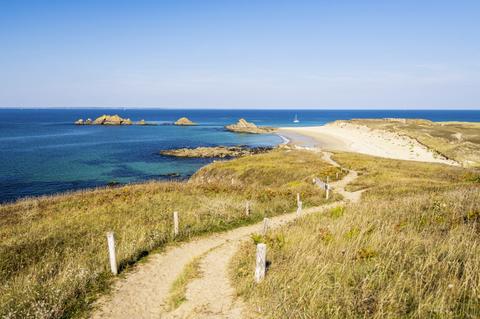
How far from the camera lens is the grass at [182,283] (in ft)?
32.1

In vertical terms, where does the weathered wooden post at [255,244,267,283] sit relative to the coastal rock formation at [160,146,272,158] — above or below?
above

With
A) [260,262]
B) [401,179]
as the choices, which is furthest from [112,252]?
[401,179]

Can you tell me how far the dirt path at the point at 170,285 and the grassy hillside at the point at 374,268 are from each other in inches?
23.5

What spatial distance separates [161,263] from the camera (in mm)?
13234

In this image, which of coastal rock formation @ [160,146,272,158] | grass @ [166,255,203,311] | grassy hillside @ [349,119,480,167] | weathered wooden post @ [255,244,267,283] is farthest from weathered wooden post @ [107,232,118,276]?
coastal rock formation @ [160,146,272,158]

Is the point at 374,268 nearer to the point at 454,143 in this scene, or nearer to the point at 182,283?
the point at 182,283

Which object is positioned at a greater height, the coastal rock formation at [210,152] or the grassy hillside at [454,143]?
the grassy hillside at [454,143]

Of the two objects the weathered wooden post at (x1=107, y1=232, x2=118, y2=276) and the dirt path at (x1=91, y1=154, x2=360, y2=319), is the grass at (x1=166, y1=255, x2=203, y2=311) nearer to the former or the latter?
the dirt path at (x1=91, y1=154, x2=360, y2=319)

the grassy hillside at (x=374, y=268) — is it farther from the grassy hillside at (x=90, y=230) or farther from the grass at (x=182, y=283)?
the grassy hillside at (x=90, y=230)

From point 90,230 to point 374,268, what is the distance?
14.0 meters

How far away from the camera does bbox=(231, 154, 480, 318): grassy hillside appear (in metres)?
6.76

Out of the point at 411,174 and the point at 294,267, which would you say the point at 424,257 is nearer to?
the point at 294,267

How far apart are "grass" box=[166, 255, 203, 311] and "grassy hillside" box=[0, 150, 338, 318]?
234 centimetres

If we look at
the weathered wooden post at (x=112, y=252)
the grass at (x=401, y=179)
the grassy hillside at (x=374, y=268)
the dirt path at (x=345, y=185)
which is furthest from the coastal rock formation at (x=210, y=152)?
the weathered wooden post at (x=112, y=252)
